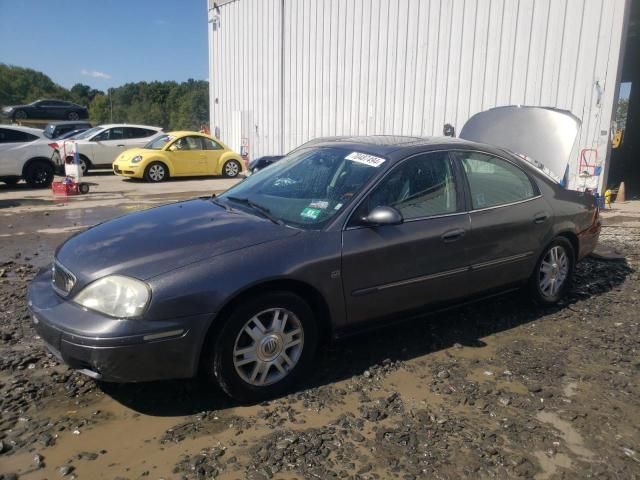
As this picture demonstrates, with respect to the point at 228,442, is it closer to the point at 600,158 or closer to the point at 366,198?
the point at 366,198

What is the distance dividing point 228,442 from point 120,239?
1.42m

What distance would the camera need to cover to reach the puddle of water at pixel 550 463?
2.66 m

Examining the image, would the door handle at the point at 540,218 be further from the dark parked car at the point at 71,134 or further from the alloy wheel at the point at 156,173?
the dark parked car at the point at 71,134

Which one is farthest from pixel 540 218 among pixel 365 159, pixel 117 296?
pixel 117 296

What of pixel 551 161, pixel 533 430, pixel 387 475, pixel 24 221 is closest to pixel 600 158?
pixel 551 161

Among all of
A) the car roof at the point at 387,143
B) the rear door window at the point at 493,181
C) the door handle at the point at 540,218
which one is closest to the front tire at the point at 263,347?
the car roof at the point at 387,143

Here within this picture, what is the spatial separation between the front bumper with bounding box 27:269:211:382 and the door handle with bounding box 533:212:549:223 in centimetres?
296

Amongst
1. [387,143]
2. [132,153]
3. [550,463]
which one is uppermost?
[387,143]

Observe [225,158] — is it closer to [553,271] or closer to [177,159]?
[177,159]

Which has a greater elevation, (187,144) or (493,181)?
(493,181)

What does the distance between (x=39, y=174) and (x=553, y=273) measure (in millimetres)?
12465

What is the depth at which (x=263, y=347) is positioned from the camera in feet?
10.5

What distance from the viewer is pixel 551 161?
20.9 ft

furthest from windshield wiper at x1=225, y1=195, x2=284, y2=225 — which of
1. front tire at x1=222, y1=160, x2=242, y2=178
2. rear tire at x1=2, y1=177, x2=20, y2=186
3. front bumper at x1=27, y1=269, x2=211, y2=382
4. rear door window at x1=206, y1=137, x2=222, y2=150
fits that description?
front tire at x1=222, y1=160, x2=242, y2=178
